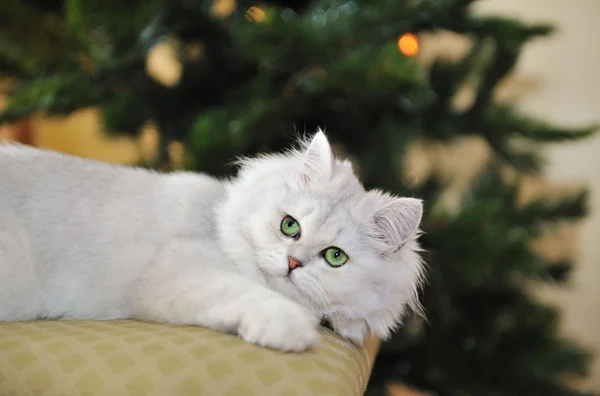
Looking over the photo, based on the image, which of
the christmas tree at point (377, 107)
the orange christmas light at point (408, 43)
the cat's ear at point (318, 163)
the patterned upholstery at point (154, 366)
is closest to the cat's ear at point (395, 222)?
the cat's ear at point (318, 163)

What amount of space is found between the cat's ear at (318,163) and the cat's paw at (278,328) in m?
0.24

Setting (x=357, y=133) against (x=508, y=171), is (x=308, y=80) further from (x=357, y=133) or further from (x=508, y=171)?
(x=508, y=171)

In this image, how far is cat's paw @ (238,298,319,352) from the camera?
646mm

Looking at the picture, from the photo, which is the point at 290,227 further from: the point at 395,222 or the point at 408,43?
Answer: the point at 408,43

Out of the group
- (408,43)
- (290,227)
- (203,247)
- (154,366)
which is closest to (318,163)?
(290,227)

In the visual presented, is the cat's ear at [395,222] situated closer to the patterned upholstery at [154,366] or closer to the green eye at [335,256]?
the green eye at [335,256]

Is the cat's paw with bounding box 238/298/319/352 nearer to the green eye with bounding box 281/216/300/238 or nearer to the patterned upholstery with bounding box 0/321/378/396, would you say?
the patterned upholstery with bounding box 0/321/378/396

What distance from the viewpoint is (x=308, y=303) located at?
Result: 2.60 feet

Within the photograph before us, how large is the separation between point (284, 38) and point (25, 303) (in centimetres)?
65

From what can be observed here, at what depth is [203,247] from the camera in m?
0.86

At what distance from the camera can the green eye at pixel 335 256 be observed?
2.58 feet

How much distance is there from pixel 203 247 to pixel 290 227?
0.15 meters

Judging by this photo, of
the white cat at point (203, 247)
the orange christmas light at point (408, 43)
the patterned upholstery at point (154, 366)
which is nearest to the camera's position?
the patterned upholstery at point (154, 366)

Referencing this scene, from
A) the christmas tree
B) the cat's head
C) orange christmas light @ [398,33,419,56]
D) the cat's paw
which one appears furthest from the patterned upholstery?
orange christmas light @ [398,33,419,56]
